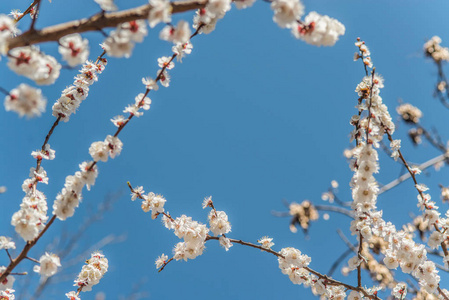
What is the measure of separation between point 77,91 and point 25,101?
1.39 m

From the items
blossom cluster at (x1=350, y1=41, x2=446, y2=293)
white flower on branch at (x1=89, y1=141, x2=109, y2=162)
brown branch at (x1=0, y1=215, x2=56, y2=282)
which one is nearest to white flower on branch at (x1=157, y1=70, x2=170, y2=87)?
white flower on branch at (x1=89, y1=141, x2=109, y2=162)

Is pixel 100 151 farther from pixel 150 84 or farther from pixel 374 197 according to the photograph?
pixel 374 197

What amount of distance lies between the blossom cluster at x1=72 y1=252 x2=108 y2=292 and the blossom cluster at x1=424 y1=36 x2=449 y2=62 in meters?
6.78

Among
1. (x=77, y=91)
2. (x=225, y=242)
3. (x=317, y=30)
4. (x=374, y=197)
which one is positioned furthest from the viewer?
(x=225, y=242)

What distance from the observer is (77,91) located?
291 cm

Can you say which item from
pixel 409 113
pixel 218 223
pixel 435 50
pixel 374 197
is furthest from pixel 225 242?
pixel 435 50

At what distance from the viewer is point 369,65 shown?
290 centimetres

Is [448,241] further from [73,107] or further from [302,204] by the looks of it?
[73,107]

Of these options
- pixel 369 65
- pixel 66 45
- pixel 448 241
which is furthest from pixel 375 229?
pixel 66 45

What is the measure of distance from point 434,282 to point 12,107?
3902 millimetres

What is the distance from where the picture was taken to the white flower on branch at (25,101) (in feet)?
5.21

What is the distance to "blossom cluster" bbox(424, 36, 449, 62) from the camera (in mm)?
6273

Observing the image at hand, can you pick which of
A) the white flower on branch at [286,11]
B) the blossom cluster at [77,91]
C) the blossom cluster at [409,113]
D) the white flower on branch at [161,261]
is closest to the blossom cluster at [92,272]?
the white flower on branch at [161,261]

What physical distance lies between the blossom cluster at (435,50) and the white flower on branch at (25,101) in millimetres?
7010
